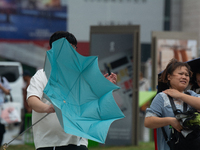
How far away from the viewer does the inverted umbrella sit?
285 centimetres

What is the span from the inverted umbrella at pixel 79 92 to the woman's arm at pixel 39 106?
53 millimetres

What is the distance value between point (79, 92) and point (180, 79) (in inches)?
30.5

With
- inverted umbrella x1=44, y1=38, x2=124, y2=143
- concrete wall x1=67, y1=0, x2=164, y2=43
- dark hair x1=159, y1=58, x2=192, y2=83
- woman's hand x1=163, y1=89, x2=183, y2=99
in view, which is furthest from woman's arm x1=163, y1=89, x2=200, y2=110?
concrete wall x1=67, y1=0, x2=164, y2=43

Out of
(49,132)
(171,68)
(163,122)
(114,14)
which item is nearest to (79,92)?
(49,132)

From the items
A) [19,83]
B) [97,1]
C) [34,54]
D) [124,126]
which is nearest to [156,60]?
[124,126]

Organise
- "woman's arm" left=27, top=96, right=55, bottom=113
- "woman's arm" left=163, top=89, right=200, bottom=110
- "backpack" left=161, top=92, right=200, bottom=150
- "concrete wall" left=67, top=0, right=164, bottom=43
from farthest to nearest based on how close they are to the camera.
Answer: "concrete wall" left=67, top=0, right=164, bottom=43 → "woman's arm" left=163, top=89, right=200, bottom=110 → "backpack" left=161, top=92, right=200, bottom=150 → "woman's arm" left=27, top=96, right=55, bottom=113

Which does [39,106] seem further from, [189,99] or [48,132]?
[189,99]

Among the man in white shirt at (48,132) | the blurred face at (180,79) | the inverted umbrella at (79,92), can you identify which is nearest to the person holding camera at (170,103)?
the blurred face at (180,79)

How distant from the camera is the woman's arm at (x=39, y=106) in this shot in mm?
2747

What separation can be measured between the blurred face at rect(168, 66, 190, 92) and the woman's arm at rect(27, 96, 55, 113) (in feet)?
3.41

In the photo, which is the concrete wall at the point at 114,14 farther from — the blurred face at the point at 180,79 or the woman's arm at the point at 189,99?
the woman's arm at the point at 189,99

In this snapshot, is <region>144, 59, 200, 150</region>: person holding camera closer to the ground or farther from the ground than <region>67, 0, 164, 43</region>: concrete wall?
closer to the ground

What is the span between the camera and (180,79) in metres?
3.30

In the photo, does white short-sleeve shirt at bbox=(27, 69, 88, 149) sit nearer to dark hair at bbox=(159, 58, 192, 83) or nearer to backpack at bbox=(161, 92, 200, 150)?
backpack at bbox=(161, 92, 200, 150)
